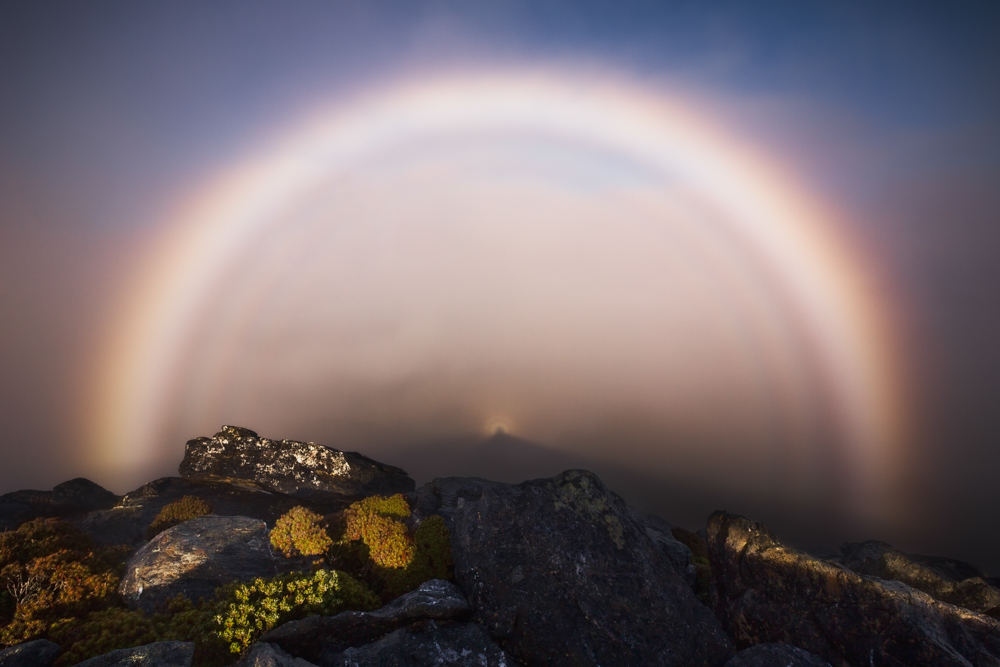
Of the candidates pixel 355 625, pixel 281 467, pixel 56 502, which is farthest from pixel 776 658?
pixel 56 502

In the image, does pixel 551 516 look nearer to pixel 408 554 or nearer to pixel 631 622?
pixel 631 622

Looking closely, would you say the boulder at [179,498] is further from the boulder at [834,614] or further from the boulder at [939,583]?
the boulder at [939,583]

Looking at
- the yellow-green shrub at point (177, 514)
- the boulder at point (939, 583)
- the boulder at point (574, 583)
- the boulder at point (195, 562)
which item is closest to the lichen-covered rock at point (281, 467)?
the yellow-green shrub at point (177, 514)

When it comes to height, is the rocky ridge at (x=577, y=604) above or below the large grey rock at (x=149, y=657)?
above

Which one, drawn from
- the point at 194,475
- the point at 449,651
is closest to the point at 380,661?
the point at 449,651

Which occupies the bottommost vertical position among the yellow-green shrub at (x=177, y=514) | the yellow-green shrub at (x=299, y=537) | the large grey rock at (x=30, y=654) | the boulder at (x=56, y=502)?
the boulder at (x=56, y=502)

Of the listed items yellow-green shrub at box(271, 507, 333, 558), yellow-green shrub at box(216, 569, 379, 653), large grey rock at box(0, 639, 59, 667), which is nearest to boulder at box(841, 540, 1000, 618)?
yellow-green shrub at box(216, 569, 379, 653)

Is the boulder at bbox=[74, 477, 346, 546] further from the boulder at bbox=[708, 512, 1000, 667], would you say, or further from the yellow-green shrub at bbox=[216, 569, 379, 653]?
the boulder at bbox=[708, 512, 1000, 667]
